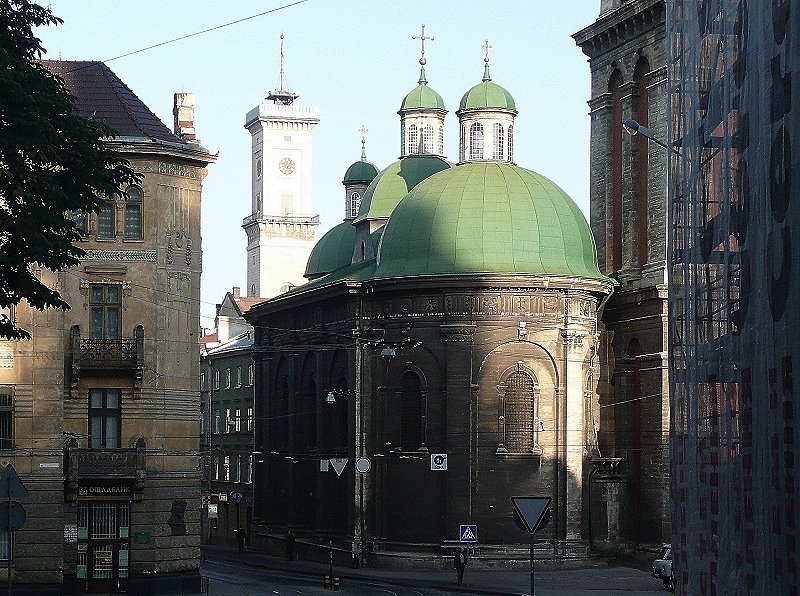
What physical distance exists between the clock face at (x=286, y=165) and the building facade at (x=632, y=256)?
279ft

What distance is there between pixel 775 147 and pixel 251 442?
79288 mm

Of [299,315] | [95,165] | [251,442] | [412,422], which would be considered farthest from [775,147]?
[251,442]

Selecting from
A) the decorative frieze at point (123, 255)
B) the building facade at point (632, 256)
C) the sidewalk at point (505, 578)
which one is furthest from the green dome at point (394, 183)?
the decorative frieze at point (123, 255)

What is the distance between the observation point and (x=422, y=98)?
8825 cm

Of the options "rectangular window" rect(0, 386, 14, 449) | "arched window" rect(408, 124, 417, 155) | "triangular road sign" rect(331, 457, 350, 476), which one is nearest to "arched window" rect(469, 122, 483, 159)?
"arched window" rect(408, 124, 417, 155)

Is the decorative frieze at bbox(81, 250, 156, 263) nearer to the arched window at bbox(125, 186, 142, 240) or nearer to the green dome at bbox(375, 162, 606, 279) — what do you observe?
the arched window at bbox(125, 186, 142, 240)

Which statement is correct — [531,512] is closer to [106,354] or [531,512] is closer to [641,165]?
[106,354]

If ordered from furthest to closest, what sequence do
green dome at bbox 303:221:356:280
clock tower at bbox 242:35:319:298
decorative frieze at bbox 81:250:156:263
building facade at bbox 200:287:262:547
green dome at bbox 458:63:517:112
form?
clock tower at bbox 242:35:319:298, building facade at bbox 200:287:262:547, green dome at bbox 303:221:356:280, green dome at bbox 458:63:517:112, decorative frieze at bbox 81:250:156:263

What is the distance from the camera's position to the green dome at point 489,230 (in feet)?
227

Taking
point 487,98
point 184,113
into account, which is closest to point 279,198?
point 487,98

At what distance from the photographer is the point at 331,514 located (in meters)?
75.6

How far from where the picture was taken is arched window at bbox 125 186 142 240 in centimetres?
5238

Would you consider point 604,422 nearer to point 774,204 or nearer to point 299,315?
point 299,315

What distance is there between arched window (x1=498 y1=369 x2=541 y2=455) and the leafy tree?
3925 centimetres
